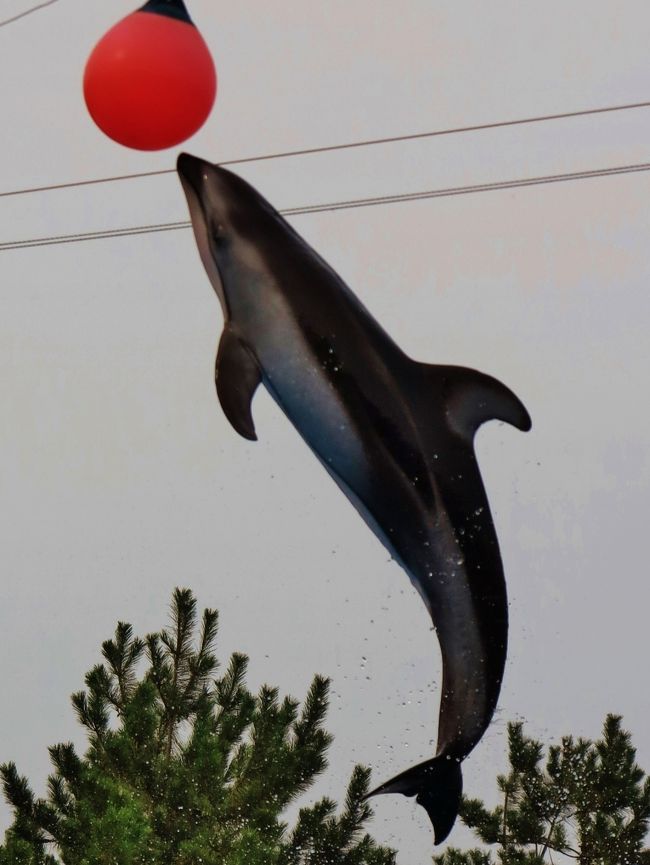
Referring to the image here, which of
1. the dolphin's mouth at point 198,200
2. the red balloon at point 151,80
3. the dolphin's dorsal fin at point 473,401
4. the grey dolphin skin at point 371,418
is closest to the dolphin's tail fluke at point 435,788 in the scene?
the grey dolphin skin at point 371,418

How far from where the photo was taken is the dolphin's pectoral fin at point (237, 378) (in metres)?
4.53

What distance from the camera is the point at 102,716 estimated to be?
732 centimetres

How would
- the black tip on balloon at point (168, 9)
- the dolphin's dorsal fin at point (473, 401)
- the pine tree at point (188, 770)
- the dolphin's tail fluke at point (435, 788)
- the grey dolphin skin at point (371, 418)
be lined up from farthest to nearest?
the pine tree at point (188, 770) → the dolphin's tail fluke at point (435, 788) → the dolphin's dorsal fin at point (473, 401) → the grey dolphin skin at point (371, 418) → the black tip on balloon at point (168, 9)

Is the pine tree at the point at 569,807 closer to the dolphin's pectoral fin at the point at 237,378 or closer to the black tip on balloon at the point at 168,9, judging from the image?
the dolphin's pectoral fin at the point at 237,378

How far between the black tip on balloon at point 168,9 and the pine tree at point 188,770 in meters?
2.91

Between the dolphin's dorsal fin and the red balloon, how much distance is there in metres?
1.09

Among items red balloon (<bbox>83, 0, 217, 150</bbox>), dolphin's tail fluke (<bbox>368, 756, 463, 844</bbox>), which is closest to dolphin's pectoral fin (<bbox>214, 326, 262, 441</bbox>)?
red balloon (<bbox>83, 0, 217, 150</bbox>)

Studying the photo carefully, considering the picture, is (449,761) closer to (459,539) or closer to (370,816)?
(459,539)

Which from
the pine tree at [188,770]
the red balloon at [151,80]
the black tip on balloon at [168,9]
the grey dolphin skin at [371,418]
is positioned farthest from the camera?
the pine tree at [188,770]

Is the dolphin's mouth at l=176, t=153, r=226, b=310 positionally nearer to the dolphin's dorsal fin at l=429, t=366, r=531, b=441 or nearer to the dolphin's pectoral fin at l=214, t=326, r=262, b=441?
the dolphin's pectoral fin at l=214, t=326, r=262, b=441

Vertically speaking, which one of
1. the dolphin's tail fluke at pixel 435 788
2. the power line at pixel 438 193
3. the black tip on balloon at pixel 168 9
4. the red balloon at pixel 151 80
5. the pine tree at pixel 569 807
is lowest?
the dolphin's tail fluke at pixel 435 788

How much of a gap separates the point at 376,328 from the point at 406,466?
15.9 inches

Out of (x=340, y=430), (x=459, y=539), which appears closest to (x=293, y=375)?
(x=340, y=430)

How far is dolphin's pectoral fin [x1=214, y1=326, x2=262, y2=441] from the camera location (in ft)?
14.9
